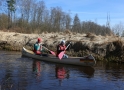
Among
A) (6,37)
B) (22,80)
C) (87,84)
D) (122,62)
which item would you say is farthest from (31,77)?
(6,37)

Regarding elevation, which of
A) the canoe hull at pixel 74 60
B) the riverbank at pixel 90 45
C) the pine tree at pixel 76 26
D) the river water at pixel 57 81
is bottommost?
the river water at pixel 57 81

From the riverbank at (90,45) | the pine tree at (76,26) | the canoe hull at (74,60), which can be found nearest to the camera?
the canoe hull at (74,60)

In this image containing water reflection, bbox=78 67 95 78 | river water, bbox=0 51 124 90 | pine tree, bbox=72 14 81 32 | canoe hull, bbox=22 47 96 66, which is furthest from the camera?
pine tree, bbox=72 14 81 32

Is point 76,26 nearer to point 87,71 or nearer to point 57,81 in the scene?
point 87,71

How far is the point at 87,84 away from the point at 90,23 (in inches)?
2333

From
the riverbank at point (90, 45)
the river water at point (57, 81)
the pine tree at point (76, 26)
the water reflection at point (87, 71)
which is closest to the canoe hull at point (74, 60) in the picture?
the water reflection at point (87, 71)

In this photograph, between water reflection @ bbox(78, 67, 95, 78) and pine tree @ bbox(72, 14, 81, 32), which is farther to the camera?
pine tree @ bbox(72, 14, 81, 32)

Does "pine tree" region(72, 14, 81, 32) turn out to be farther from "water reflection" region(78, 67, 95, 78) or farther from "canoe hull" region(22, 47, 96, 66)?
"water reflection" region(78, 67, 95, 78)

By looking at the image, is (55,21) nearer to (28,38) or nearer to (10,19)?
(10,19)

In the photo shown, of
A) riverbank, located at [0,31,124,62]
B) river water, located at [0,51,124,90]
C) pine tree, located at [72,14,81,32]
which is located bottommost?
river water, located at [0,51,124,90]

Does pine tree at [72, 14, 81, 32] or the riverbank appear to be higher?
pine tree at [72, 14, 81, 32]

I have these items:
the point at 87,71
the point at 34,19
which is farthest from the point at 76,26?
the point at 87,71

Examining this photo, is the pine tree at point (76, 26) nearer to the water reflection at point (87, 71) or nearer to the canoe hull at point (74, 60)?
the canoe hull at point (74, 60)

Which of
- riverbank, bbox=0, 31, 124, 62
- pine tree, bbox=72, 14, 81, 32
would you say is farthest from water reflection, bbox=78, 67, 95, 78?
pine tree, bbox=72, 14, 81, 32
